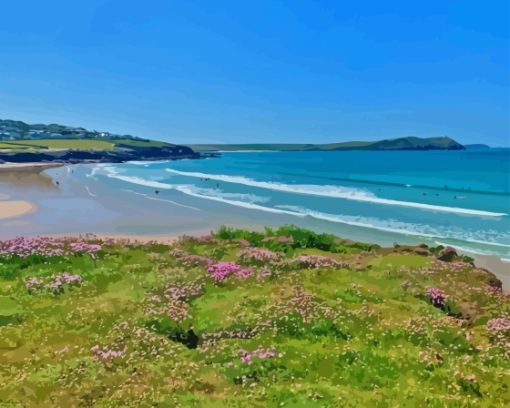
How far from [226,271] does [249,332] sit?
16.1 feet

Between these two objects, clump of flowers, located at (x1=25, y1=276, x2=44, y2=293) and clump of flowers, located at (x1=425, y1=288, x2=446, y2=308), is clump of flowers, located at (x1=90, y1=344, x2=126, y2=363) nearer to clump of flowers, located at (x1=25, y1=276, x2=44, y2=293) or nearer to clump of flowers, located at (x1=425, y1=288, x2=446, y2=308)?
clump of flowers, located at (x1=25, y1=276, x2=44, y2=293)

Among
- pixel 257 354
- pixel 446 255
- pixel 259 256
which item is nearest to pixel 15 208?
Result: pixel 259 256

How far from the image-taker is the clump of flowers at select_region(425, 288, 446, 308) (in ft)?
45.0

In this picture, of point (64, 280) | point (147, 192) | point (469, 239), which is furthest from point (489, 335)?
point (147, 192)

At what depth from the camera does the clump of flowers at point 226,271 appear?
15250 millimetres

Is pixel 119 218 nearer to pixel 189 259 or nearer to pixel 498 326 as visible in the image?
pixel 189 259

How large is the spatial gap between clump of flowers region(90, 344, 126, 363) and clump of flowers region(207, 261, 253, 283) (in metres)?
5.37

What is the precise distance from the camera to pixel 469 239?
33062mm

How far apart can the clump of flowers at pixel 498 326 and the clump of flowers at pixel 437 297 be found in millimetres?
1969

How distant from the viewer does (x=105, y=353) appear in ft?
31.7

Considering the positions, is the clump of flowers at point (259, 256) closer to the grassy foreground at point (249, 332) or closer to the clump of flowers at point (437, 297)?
the grassy foreground at point (249, 332)

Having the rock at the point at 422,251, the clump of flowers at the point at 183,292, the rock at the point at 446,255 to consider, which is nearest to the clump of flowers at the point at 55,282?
the clump of flowers at the point at 183,292

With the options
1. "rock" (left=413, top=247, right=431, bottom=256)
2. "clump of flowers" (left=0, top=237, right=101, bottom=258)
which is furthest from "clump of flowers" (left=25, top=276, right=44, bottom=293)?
"rock" (left=413, top=247, right=431, bottom=256)

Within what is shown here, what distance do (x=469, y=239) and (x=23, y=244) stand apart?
26.8 metres
